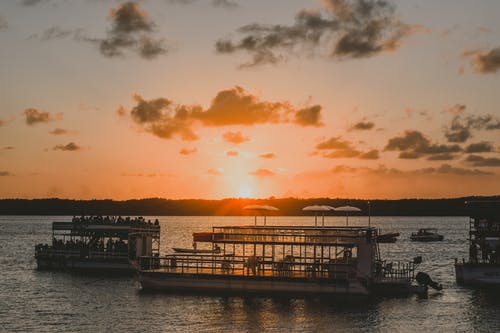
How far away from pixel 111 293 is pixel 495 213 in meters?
38.2

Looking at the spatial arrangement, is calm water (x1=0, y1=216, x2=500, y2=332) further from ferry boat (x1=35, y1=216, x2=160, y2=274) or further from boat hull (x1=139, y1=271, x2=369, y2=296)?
ferry boat (x1=35, y1=216, x2=160, y2=274)

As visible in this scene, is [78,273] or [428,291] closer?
[428,291]

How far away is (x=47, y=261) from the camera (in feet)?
281

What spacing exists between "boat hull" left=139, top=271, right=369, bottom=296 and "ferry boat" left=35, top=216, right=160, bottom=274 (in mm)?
14781

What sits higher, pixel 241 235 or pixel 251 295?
pixel 241 235

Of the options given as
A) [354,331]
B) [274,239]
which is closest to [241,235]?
[274,239]

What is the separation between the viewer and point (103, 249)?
82062 millimetres

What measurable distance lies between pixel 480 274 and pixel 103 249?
135 ft

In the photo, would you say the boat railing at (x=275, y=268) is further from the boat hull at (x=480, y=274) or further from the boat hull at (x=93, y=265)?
the boat hull at (x=480, y=274)

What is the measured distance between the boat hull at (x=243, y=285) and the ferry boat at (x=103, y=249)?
14.8m

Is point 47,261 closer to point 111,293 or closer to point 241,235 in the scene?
point 111,293

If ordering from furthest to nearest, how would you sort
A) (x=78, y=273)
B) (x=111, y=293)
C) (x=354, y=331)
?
(x=78, y=273) < (x=111, y=293) < (x=354, y=331)

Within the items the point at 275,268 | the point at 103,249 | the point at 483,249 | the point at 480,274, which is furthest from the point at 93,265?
the point at 483,249

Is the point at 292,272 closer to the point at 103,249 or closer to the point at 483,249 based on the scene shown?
the point at 483,249
